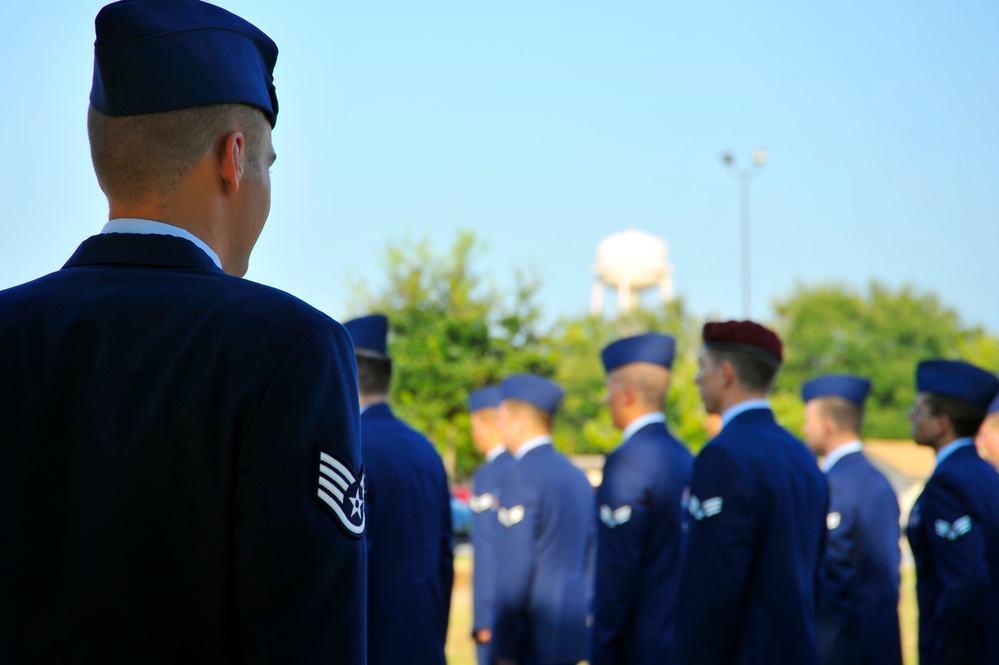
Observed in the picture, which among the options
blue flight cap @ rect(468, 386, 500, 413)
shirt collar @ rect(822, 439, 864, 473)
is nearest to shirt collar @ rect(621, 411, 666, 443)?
shirt collar @ rect(822, 439, 864, 473)

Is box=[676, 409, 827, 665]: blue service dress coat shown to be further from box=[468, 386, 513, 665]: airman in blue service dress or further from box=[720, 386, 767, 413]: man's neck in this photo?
box=[468, 386, 513, 665]: airman in blue service dress

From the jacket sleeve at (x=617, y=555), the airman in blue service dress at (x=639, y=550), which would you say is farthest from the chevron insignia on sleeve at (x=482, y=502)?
the jacket sleeve at (x=617, y=555)

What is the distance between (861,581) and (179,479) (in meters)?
6.99

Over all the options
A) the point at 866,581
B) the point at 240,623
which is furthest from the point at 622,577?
the point at 240,623

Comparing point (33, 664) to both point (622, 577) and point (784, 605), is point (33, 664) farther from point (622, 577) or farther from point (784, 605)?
point (622, 577)

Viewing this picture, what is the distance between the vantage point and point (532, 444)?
8.42 meters

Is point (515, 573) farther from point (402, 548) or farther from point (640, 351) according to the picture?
point (402, 548)

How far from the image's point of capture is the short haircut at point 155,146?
5.40 feet

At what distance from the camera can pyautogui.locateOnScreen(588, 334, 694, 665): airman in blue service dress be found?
18.9ft

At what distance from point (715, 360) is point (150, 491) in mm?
4185

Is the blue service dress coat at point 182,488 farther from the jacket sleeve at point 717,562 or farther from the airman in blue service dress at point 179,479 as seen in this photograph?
the jacket sleeve at point 717,562

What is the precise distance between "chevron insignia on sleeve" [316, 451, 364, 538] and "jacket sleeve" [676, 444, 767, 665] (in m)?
3.22

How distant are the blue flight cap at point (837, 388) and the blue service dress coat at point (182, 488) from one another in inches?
308

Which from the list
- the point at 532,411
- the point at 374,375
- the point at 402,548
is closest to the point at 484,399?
the point at 532,411
